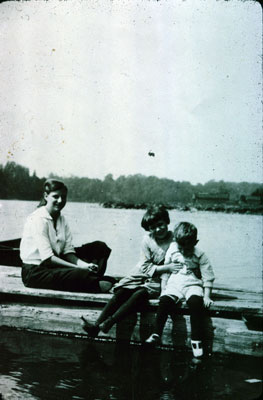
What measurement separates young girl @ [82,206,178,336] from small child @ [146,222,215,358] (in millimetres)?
105

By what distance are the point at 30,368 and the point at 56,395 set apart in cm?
60

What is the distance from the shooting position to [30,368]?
382cm

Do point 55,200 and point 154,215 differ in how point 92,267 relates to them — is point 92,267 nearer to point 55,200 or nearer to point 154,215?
point 55,200

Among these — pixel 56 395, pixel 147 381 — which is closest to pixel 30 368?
pixel 56 395

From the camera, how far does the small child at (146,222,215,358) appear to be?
4.05m

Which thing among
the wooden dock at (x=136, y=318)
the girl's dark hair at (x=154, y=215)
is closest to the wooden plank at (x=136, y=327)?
the wooden dock at (x=136, y=318)

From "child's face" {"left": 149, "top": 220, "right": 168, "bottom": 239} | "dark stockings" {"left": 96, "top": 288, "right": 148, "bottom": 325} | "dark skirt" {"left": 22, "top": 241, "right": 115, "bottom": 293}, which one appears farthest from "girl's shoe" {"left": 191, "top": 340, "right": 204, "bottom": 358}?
"dark skirt" {"left": 22, "top": 241, "right": 115, "bottom": 293}

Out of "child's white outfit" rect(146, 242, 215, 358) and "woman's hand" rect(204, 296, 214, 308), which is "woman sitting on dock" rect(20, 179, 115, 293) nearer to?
"child's white outfit" rect(146, 242, 215, 358)

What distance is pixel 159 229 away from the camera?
444 cm

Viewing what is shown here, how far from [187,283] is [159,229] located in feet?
1.85

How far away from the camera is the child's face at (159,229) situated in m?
4.41

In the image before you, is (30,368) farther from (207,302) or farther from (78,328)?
(207,302)

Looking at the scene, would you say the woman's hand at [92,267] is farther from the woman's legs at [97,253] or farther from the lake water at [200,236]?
the lake water at [200,236]

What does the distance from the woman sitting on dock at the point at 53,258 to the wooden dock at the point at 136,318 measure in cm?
11
